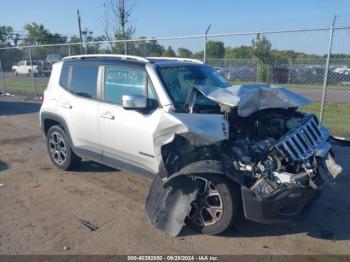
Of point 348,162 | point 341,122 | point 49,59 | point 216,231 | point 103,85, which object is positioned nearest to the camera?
point 216,231

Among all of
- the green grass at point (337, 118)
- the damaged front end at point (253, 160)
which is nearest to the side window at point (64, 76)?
the damaged front end at point (253, 160)

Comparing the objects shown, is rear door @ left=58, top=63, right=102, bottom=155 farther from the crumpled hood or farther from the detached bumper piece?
the detached bumper piece

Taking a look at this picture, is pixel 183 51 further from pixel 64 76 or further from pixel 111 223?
pixel 111 223

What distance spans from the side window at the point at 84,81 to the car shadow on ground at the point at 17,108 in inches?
312

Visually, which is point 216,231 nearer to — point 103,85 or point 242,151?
point 242,151

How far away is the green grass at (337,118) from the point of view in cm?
830

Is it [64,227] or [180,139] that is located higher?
[180,139]

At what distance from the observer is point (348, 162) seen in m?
6.11

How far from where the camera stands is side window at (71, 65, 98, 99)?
5.10 m

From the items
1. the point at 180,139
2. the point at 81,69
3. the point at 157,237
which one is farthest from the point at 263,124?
the point at 81,69

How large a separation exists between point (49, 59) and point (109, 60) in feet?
72.1

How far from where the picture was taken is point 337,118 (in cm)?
1019

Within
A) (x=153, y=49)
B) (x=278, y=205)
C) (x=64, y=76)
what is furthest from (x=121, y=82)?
(x=153, y=49)

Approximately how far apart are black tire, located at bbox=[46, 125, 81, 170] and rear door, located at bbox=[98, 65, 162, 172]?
1.00m
